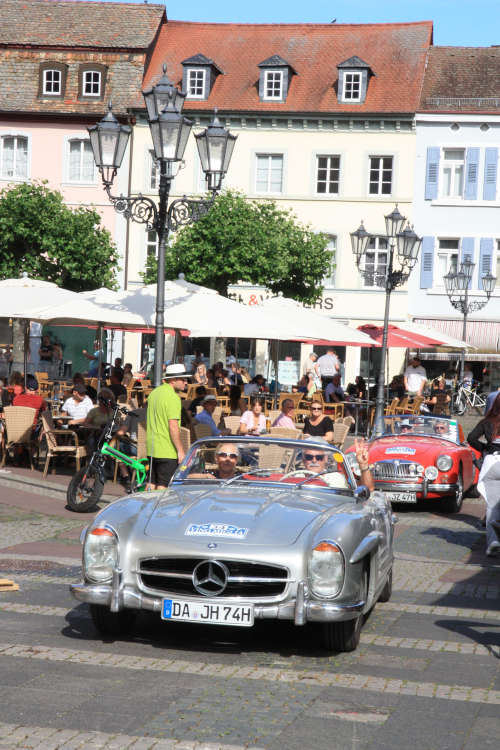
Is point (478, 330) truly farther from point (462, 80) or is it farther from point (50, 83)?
point (50, 83)

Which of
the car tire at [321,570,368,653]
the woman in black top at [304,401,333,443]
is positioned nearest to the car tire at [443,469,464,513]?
the woman in black top at [304,401,333,443]

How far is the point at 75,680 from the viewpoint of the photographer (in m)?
6.24

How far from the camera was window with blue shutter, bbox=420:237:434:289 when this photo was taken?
43.3 metres

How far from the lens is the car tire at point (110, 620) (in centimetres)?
730

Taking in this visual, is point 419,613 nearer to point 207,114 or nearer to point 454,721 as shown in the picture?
point 454,721

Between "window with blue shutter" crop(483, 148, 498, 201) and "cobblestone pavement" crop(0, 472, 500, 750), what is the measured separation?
34890 millimetres

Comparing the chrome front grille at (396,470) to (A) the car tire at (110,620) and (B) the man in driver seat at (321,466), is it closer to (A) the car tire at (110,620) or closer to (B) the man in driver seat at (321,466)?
(B) the man in driver seat at (321,466)

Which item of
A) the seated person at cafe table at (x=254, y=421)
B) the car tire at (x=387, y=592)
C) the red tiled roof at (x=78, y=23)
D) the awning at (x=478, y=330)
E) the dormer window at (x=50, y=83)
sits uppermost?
the red tiled roof at (x=78, y=23)

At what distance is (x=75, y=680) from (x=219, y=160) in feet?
33.8

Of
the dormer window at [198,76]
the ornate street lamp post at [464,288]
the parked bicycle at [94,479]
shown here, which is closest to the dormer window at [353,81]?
the dormer window at [198,76]

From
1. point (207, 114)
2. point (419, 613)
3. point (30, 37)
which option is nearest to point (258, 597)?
point (419, 613)

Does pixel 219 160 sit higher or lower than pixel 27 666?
higher

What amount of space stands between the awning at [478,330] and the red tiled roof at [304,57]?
815cm

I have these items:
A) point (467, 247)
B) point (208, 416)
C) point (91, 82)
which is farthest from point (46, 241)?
point (208, 416)
